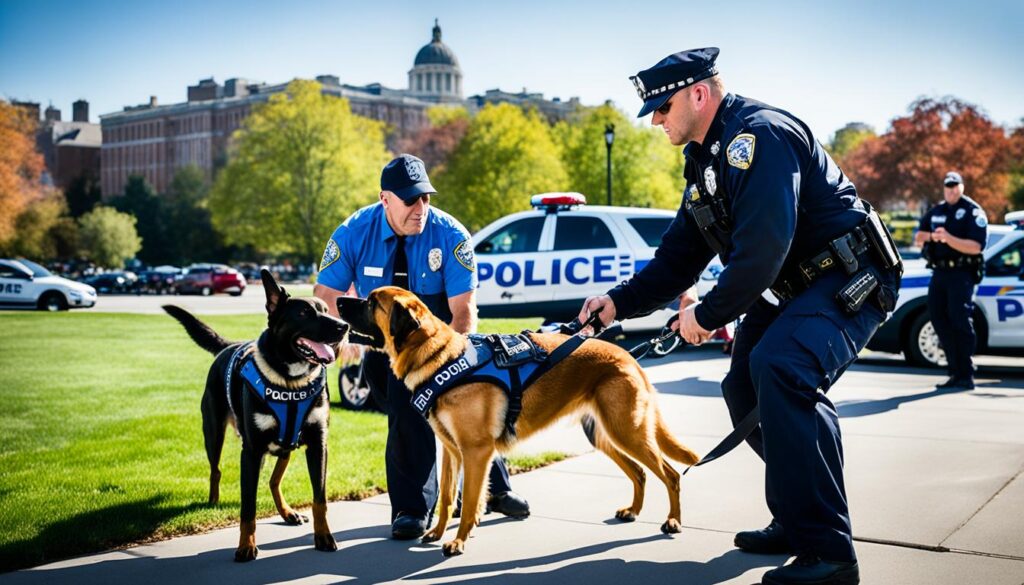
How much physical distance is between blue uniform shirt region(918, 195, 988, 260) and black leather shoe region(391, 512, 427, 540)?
734 cm

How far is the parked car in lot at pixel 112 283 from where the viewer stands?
56.9 m

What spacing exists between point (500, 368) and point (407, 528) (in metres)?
0.96

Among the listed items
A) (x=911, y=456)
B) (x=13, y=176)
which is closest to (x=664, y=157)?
(x=13, y=176)

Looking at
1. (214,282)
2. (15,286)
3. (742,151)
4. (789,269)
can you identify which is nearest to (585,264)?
(789,269)

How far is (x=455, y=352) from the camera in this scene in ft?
15.1

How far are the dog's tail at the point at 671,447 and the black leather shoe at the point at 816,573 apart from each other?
1.10m

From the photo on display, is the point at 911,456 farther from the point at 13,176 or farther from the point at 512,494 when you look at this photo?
the point at 13,176

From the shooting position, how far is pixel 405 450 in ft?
16.7

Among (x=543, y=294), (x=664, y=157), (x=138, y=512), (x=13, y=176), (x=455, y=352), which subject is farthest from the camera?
(x=664, y=157)

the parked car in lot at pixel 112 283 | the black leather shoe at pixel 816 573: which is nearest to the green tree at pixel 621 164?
the parked car in lot at pixel 112 283

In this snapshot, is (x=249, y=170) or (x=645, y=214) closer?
(x=645, y=214)

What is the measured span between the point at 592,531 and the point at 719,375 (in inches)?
253

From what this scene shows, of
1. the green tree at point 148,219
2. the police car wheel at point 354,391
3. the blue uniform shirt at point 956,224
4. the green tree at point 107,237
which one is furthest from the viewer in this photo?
the green tree at point 148,219

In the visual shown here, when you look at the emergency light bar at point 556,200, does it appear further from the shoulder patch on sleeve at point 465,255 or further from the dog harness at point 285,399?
the dog harness at point 285,399
